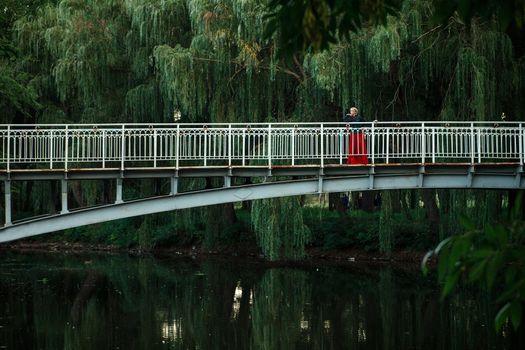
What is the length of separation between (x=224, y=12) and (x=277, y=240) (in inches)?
233

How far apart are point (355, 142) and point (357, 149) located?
0.55 feet

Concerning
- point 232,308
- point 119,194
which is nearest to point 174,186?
point 119,194

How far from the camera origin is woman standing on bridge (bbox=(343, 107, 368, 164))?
72.8 feet

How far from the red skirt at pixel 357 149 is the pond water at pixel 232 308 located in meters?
3.22

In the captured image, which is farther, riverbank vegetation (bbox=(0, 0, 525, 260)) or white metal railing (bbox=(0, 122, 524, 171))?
riverbank vegetation (bbox=(0, 0, 525, 260))

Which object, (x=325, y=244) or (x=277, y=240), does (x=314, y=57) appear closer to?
(x=277, y=240)

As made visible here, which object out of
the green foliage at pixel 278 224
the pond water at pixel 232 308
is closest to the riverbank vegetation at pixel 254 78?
the green foliage at pixel 278 224

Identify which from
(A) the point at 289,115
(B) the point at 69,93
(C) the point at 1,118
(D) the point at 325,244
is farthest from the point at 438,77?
(C) the point at 1,118

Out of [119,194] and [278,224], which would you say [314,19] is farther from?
Answer: [278,224]

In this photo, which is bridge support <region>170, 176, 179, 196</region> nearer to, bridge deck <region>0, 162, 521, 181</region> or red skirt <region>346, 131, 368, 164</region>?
bridge deck <region>0, 162, 521, 181</region>

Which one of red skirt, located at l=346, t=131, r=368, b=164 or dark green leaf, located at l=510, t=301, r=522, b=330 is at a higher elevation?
red skirt, located at l=346, t=131, r=368, b=164

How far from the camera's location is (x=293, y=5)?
8.00 metres

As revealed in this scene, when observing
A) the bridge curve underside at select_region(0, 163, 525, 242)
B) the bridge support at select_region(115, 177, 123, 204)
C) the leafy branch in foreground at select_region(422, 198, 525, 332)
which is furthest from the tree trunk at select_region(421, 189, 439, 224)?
the leafy branch in foreground at select_region(422, 198, 525, 332)

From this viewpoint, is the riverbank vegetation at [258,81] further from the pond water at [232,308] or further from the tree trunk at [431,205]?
the pond water at [232,308]
